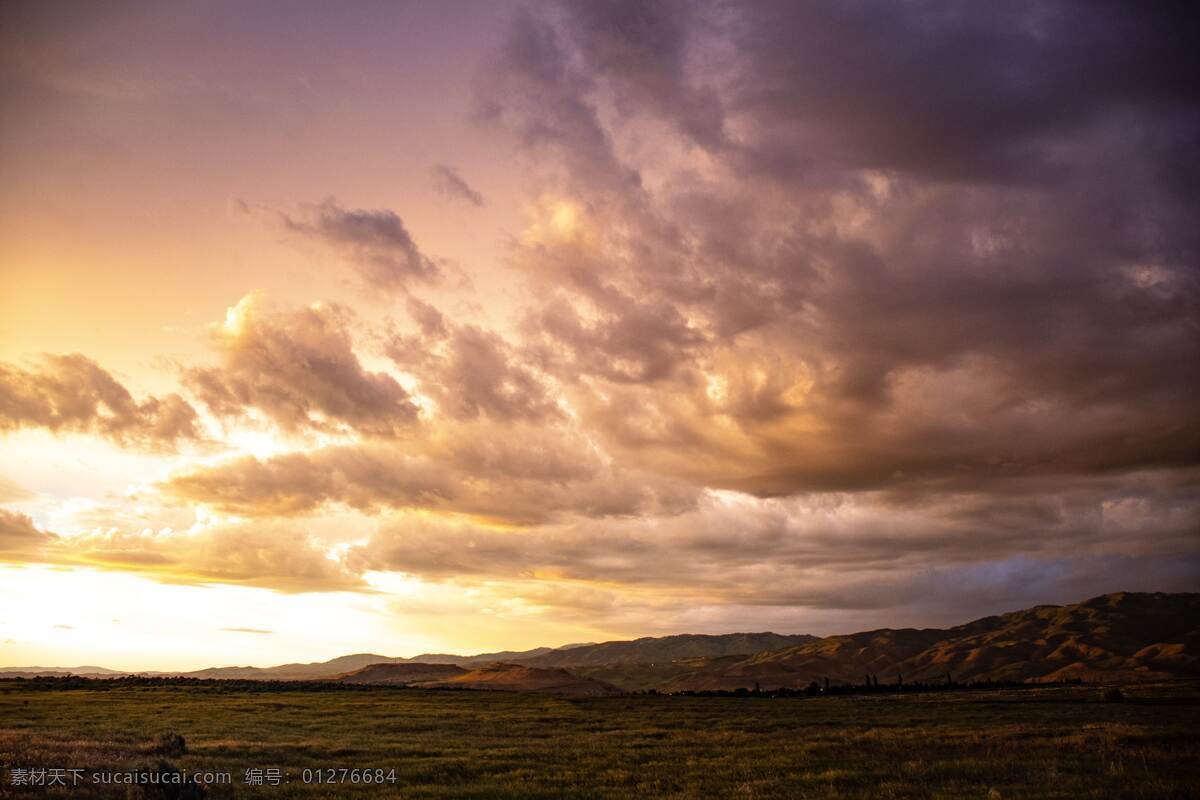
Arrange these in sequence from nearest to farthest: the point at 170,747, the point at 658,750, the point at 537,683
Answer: the point at 170,747 → the point at 658,750 → the point at 537,683

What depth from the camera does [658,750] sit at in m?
34.2

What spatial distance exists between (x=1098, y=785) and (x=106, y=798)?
28.8 metres

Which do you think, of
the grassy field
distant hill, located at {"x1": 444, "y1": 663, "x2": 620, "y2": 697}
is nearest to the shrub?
the grassy field

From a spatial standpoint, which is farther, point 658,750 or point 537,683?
point 537,683

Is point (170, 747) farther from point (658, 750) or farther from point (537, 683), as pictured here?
point (537, 683)

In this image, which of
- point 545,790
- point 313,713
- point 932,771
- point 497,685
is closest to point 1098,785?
point 932,771

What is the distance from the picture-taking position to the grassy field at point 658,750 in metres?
23.2

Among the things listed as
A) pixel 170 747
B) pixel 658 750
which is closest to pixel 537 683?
pixel 658 750

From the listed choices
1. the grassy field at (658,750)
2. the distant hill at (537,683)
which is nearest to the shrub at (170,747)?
the grassy field at (658,750)

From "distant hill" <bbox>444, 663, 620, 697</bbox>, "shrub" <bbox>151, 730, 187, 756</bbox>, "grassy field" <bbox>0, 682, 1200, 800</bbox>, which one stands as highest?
"shrub" <bbox>151, 730, 187, 756</bbox>

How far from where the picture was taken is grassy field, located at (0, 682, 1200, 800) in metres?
23.2

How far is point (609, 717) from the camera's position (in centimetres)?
5778

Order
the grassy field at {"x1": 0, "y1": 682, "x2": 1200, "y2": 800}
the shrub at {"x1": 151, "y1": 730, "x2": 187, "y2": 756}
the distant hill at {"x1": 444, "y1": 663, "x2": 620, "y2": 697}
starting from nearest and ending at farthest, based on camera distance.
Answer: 1. the grassy field at {"x1": 0, "y1": 682, "x2": 1200, "y2": 800}
2. the shrub at {"x1": 151, "y1": 730, "x2": 187, "y2": 756}
3. the distant hill at {"x1": 444, "y1": 663, "x2": 620, "y2": 697}

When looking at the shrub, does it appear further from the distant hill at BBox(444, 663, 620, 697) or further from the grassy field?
the distant hill at BBox(444, 663, 620, 697)
